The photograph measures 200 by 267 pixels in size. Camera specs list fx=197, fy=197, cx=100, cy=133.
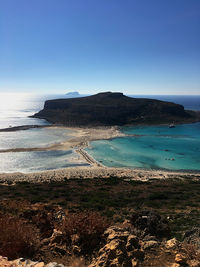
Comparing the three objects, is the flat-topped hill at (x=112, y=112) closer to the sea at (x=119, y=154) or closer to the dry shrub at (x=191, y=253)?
the sea at (x=119, y=154)

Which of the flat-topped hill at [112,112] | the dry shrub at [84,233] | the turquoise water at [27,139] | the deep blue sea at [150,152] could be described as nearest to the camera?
the dry shrub at [84,233]

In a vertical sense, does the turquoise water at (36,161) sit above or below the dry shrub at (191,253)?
below

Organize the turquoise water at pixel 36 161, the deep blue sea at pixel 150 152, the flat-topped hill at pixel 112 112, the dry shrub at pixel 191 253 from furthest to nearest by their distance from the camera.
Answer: the flat-topped hill at pixel 112 112
the deep blue sea at pixel 150 152
the turquoise water at pixel 36 161
the dry shrub at pixel 191 253

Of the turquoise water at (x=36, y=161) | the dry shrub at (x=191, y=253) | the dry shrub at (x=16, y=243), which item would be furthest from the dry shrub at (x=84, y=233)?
the turquoise water at (x=36, y=161)

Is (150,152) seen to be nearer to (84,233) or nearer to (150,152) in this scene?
(150,152)

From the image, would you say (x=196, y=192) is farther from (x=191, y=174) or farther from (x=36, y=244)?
(x=36, y=244)

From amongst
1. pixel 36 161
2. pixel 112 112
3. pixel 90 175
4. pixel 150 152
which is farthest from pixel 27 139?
pixel 112 112

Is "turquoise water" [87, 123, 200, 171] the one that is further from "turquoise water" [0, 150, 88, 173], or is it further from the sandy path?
"turquoise water" [0, 150, 88, 173]

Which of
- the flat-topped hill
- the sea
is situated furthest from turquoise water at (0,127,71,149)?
the flat-topped hill
